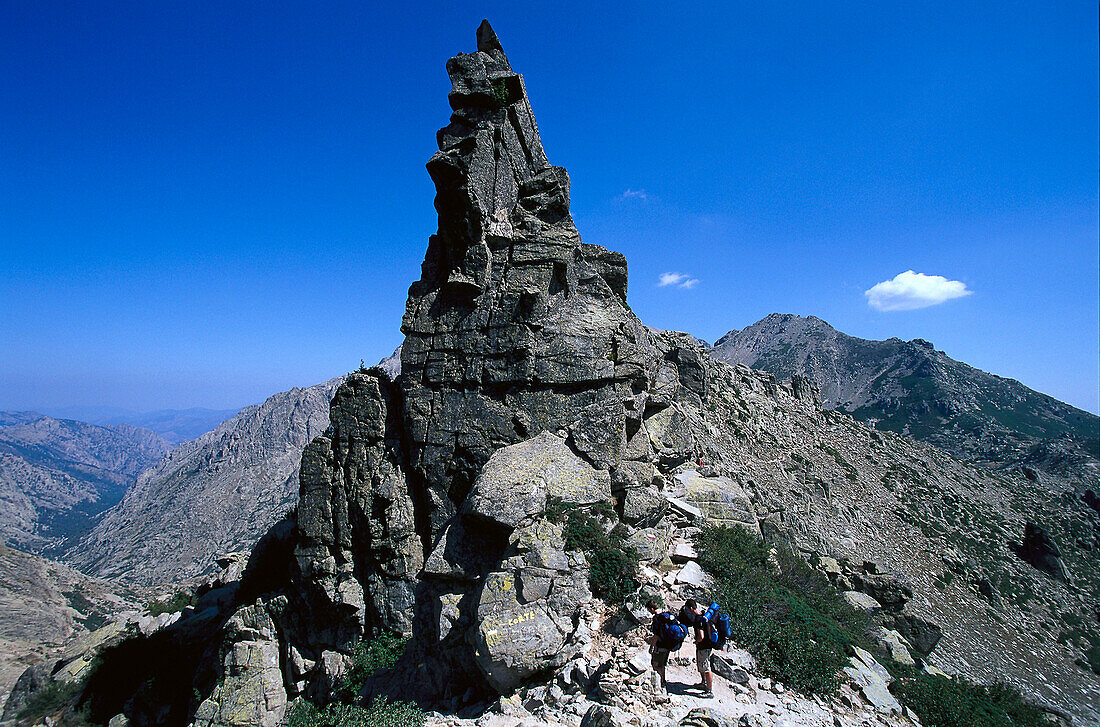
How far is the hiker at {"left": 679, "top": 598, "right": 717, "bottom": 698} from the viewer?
34.4 feet

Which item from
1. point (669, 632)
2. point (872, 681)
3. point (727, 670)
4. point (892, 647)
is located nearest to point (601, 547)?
point (669, 632)

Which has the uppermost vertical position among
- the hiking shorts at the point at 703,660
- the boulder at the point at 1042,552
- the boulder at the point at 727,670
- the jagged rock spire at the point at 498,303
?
the jagged rock spire at the point at 498,303

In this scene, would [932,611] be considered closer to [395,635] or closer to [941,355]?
[395,635]

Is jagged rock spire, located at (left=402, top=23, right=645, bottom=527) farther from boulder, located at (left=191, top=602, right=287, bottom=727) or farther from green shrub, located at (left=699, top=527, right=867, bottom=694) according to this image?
boulder, located at (left=191, top=602, right=287, bottom=727)

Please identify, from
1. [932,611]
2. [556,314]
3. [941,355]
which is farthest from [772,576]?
[941,355]

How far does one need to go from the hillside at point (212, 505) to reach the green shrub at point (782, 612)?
122 meters

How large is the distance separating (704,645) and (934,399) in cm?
16853

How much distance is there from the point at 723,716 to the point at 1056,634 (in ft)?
184

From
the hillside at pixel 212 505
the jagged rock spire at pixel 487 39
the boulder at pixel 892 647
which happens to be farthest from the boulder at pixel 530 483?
the hillside at pixel 212 505

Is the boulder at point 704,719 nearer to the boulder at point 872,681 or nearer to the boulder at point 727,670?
the boulder at point 727,670

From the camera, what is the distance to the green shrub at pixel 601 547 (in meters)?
13.7

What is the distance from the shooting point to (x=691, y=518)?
18297 mm

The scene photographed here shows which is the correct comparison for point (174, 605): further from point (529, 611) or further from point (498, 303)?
point (529, 611)

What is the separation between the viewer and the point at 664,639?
10453 millimetres
